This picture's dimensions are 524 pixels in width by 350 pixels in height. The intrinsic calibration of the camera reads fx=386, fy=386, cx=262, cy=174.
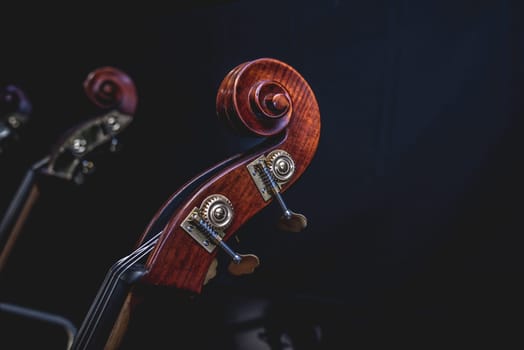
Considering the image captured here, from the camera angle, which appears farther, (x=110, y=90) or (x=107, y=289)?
(x=110, y=90)

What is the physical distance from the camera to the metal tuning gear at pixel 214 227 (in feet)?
2.13

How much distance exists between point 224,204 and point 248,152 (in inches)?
4.8

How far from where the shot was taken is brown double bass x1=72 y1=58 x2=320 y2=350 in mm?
639

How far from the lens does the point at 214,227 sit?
67 cm

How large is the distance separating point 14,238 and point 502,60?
6.17ft

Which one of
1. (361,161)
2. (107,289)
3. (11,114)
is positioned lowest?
(107,289)

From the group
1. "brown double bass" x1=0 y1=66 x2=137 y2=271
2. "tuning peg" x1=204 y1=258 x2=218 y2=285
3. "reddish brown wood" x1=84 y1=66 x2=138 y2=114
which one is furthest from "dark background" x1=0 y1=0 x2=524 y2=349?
"tuning peg" x1=204 y1=258 x2=218 y2=285

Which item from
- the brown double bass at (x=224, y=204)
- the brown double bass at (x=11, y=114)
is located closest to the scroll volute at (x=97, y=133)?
the brown double bass at (x=11, y=114)

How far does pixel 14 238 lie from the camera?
1.57m

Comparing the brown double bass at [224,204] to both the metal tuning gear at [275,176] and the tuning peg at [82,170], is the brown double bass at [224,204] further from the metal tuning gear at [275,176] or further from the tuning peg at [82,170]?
the tuning peg at [82,170]

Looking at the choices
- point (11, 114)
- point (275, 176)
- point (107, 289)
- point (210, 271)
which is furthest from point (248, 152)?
point (11, 114)

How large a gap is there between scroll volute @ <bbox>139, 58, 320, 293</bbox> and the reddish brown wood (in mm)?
979

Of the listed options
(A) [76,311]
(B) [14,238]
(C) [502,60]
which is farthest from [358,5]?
(A) [76,311]

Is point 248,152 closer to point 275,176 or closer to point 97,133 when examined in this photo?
point 275,176
